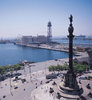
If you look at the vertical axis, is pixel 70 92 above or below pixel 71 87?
below

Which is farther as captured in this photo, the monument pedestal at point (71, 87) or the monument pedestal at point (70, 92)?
the monument pedestal at point (71, 87)

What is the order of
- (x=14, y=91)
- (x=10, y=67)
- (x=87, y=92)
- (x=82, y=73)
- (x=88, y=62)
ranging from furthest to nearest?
(x=88, y=62) < (x=10, y=67) < (x=82, y=73) < (x=14, y=91) < (x=87, y=92)

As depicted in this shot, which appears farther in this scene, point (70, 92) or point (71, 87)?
point (71, 87)

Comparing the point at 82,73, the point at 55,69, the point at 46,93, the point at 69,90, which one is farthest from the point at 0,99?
the point at 82,73

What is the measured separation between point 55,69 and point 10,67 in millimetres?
14339

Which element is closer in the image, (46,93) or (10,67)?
(46,93)

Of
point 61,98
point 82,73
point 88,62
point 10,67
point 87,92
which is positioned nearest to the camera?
point 61,98

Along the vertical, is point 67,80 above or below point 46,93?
above

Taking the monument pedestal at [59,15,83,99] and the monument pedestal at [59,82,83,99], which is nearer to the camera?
the monument pedestal at [59,82,83,99]

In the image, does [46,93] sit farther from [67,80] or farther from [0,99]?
[0,99]

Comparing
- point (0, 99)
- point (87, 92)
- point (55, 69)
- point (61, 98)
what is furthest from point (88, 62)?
point (0, 99)

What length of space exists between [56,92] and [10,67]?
23968mm

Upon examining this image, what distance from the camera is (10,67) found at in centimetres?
4459

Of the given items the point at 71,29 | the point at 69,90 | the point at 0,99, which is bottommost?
the point at 0,99
